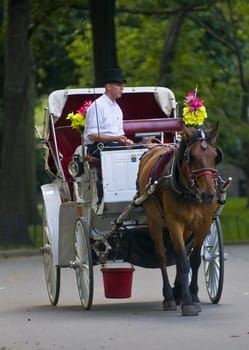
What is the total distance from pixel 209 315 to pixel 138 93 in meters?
4.65

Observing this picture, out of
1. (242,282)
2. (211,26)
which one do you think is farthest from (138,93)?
(211,26)

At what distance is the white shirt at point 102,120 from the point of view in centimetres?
1430

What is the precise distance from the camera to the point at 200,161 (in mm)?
12703

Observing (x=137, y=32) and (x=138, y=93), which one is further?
(x=137, y=32)

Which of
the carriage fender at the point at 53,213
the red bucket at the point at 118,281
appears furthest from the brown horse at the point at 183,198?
the carriage fender at the point at 53,213

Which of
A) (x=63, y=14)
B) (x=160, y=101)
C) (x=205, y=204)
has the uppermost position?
(x=63, y=14)

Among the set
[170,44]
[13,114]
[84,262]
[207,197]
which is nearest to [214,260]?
[84,262]

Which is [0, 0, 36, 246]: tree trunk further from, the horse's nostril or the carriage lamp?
the horse's nostril

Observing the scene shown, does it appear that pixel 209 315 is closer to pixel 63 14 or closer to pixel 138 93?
pixel 138 93

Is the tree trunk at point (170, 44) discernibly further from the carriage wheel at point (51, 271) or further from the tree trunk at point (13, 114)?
the carriage wheel at point (51, 271)

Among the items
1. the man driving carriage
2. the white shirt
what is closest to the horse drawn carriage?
the man driving carriage

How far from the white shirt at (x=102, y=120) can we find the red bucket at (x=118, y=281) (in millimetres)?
1471

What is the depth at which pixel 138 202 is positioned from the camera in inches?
534

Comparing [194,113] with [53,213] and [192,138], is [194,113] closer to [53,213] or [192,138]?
[192,138]
